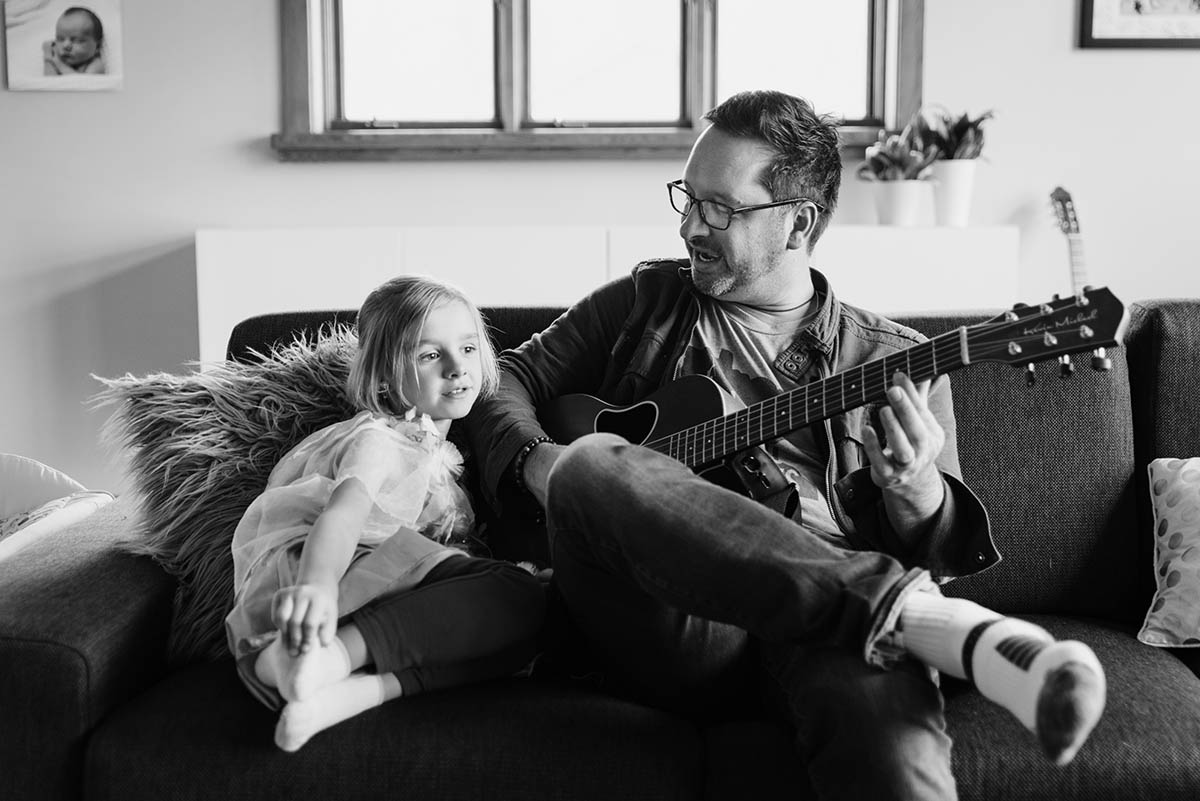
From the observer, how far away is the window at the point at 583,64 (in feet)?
11.1

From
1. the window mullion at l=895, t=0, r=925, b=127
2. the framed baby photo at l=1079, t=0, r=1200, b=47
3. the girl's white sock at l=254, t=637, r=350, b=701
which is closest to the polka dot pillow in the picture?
the girl's white sock at l=254, t=637, r=350, b=701

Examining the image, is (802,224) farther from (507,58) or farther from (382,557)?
(507,58)

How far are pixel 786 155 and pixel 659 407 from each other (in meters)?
0.46

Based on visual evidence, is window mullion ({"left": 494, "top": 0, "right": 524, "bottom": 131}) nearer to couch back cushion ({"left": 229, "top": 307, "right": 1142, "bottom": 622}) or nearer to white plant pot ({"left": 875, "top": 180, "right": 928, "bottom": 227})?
white plant pot ({"left": 875, "top": 180, "right": 928, "bottom": 227})

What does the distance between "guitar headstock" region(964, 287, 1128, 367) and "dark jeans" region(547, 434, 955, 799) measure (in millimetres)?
286

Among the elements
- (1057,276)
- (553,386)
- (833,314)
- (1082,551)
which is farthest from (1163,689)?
(1057,276)

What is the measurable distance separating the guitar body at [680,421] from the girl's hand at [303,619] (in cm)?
55

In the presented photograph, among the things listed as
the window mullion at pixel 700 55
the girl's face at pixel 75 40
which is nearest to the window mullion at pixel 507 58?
the window mullion at pixel 700 55

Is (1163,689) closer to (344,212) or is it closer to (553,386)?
(553,386)

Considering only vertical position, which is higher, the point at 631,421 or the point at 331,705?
the point at 631,421

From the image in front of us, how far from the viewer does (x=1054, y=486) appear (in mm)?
1798

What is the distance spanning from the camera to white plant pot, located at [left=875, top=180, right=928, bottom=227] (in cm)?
315

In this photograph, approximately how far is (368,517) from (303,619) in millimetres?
286

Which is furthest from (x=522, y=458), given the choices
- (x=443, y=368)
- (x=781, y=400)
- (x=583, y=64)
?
(x=583, y=64)
